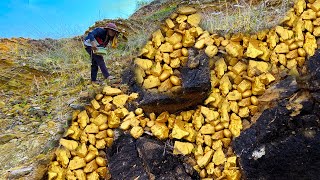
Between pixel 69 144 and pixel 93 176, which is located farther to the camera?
pixel 69 144

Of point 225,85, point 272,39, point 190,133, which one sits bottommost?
point 190,133

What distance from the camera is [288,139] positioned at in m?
3.25

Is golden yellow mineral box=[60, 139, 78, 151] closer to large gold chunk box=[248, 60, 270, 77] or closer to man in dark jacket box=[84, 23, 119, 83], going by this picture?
man in dark jacket box=[84, 23, 119, 83]

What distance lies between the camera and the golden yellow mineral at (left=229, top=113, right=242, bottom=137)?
11.6ft

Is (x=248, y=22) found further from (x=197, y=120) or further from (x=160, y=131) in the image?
(x=160, y=131)

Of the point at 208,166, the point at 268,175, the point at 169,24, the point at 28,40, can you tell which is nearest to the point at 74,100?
the point at 169,24

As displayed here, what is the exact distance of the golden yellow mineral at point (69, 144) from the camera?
3.67 metres

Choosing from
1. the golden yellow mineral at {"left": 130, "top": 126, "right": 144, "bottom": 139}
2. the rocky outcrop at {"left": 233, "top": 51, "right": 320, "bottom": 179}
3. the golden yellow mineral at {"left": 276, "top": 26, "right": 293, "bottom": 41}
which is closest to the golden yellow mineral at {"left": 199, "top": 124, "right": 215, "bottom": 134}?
the rocky outcrop at {"left": 233, "top": 51, "right": 320, "bottom": 179}

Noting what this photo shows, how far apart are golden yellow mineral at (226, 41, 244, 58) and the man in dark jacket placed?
58.1 inches

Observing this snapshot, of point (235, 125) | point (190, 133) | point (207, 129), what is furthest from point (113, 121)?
point (235, 125)

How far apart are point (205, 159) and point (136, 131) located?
71cm

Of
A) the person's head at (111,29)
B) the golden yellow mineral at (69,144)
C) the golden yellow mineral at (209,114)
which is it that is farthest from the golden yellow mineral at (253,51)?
the golden yellow mineral at (69,144)

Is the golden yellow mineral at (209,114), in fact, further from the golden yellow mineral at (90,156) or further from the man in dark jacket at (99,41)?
the man in dark jacket at (99,41)

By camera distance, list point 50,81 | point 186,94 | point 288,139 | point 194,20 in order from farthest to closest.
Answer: point 50,81 < point 194,20 < point 186,94 < point 288,139
